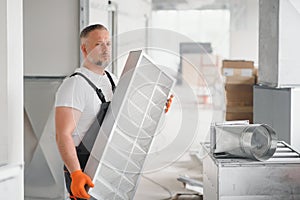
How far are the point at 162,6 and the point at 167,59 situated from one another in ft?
26.8

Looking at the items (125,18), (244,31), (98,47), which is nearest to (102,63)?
(98,47)

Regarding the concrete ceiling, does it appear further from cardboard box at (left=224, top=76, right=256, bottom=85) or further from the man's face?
the man's face

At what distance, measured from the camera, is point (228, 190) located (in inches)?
93.5

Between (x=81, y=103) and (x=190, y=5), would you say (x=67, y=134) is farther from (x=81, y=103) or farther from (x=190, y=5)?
(x=190, y=5)

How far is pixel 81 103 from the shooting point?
2.31 metres

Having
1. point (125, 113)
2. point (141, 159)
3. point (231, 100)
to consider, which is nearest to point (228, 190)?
point (141, 159)

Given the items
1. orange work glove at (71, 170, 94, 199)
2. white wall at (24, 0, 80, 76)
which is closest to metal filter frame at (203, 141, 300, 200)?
orange work glove at (71, 170, 94, 199)

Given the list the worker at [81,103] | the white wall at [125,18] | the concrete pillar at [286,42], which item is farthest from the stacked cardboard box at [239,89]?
the worker at [81,103]

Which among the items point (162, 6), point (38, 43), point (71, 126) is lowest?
point (71, 126)

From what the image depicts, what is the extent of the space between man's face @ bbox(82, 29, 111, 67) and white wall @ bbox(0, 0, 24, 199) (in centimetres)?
41

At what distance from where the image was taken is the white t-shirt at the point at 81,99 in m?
2.30

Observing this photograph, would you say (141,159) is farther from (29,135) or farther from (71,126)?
(29,135)

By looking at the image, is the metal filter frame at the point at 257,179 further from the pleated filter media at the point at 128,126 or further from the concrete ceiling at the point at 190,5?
the concrete ceiling at the point at 190,5

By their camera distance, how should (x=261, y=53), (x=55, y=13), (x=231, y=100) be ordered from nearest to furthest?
(x=261, y=53), (x=55, y=13), (x=231, y=100)
